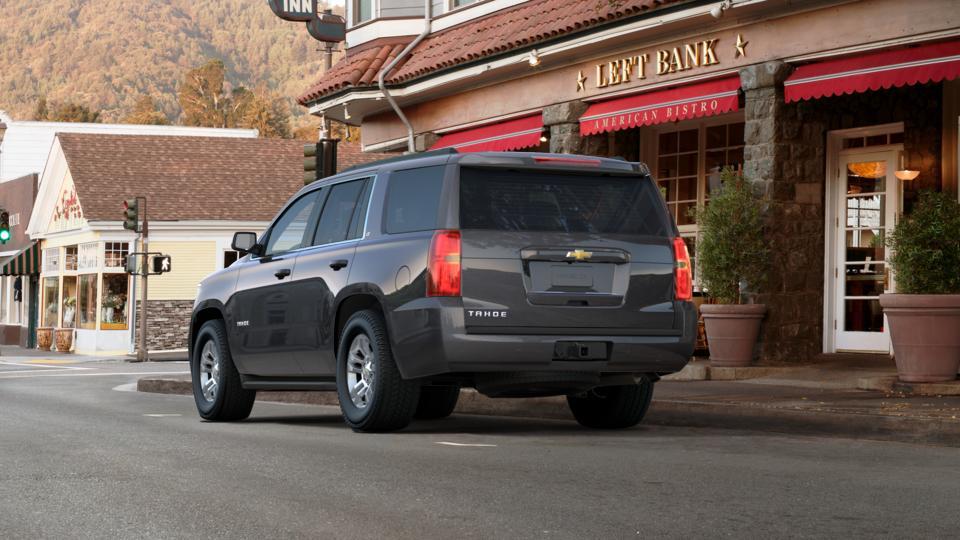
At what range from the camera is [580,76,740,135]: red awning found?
1698 centimetres

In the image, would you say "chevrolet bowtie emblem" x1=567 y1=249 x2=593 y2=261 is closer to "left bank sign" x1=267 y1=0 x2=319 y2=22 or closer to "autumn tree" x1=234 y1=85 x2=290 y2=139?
"left bank sign" x1=267 y1=0 x2=319 y2=22

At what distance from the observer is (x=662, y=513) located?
693 centimetres

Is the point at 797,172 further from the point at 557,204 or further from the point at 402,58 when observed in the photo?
the point at 402,58

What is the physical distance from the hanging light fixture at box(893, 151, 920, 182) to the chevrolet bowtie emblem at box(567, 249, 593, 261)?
329 inches

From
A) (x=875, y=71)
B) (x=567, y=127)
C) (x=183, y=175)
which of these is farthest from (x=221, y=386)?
(x=183, y=175)

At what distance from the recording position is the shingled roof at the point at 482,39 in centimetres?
1805

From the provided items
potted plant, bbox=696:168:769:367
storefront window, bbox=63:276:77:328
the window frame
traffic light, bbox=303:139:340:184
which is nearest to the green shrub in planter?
potted plant, bbox=696:168:769:367

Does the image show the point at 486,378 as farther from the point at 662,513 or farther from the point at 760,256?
the point at 760,256

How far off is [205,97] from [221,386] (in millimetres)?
97111

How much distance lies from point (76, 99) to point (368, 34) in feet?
547

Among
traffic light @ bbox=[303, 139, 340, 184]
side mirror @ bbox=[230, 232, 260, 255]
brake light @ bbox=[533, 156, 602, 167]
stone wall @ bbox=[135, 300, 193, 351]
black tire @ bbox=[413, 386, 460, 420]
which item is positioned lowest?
stone wall @ bbox=[135, 300, 193, 351]

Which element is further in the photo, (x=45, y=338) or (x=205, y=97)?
(x=205, y=97)

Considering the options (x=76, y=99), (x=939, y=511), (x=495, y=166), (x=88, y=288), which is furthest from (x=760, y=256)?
(x=76, y=99)

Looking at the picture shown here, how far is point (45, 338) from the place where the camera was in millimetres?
49781
